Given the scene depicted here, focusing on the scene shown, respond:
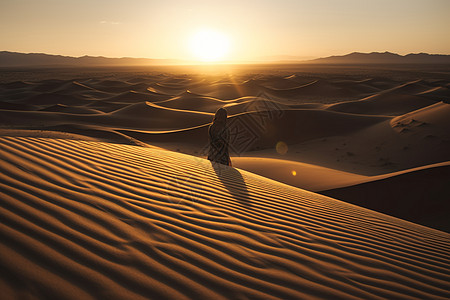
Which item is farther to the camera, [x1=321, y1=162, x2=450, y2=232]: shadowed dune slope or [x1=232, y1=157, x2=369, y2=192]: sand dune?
[x1=232, y1=157, x2=369, y2=192]: sand dune

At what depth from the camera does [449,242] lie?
3.41 m

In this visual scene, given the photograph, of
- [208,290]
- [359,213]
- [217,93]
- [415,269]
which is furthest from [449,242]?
[217,93]

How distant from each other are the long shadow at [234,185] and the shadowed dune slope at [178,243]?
1.8 inches

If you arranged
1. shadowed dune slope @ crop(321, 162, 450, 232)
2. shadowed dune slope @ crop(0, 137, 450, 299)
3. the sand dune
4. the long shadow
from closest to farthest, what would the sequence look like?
1. shadowed dune slope @ crop(0, 137, 450, 299)
2. the long shadow
3. shadowed dune slope @ crop(321, 162, 450, 232)
4. the sand dune

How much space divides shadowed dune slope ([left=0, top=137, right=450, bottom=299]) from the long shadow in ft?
0.15

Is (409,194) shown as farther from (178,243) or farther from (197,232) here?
(178,243)

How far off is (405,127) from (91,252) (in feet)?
40.2

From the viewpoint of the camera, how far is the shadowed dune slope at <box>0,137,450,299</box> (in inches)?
63.8

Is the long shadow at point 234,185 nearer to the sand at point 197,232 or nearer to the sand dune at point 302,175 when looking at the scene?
the sand at point 197,232

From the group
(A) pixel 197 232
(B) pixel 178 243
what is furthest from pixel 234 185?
(B) pixel 178 243

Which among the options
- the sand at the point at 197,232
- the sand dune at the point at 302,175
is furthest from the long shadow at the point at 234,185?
the sand dune at the point at 302,175

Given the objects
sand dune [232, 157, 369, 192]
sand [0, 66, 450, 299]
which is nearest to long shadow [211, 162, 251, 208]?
sand [0, 66, 450, 299]

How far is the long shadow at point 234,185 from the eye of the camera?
350 centimetres

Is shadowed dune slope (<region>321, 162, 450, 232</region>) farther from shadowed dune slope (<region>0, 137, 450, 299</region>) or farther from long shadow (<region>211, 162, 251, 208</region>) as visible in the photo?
long shadow (<region>211, 162, 251, 208</region>)
